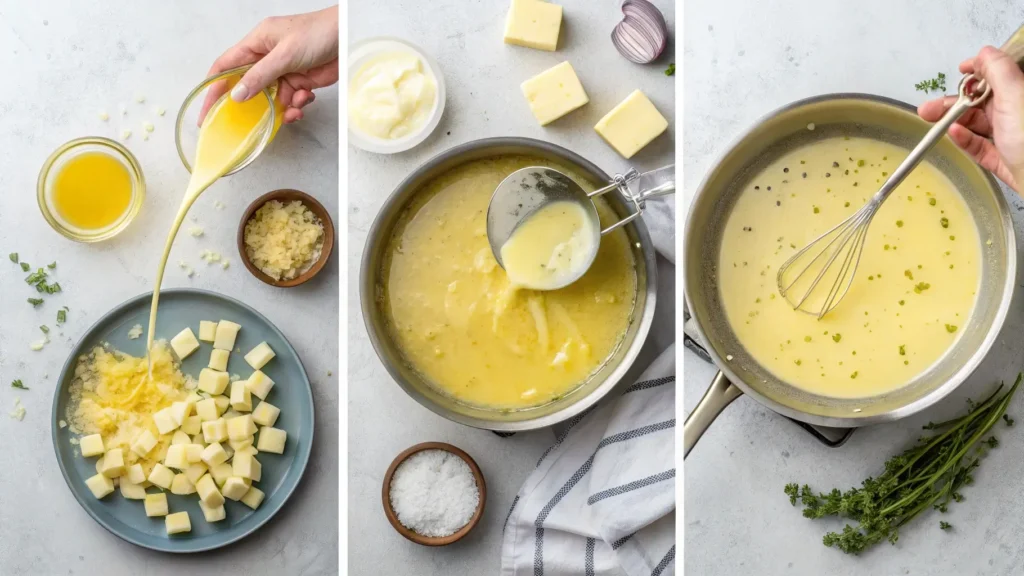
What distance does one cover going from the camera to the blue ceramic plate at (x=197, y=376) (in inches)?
52.2

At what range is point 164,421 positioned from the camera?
53.1 inches

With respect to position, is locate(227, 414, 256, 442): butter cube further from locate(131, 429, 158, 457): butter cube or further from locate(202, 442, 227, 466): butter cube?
locate(131, 429, 158, 457): butter cube

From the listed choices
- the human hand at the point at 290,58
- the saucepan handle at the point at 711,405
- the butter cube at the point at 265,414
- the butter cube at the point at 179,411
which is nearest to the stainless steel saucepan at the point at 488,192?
the saucepan handle at the point at 711,405

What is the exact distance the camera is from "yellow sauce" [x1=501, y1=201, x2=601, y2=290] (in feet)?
3.73

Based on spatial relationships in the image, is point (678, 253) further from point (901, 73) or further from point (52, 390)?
point (52, 390)

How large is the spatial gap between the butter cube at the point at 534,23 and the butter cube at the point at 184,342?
76 centimetres

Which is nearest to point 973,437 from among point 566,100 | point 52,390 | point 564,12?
point 566,100

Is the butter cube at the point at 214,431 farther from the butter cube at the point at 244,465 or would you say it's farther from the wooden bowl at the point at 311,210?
the wooden bowl at the point at 311,210

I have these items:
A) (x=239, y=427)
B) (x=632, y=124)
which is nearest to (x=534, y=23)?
(x=632, y=124)

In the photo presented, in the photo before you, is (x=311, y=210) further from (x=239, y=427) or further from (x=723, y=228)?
(x=723, y=228)

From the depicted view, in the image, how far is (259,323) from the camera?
1.36 meters

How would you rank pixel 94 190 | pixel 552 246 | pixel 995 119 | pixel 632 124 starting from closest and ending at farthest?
pixel 995 119 < pixel 552 246 < pixel 632 124 < pixel 94 190

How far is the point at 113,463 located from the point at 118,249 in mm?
381

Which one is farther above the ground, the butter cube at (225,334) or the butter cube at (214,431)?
the butter cube at (225,334)
